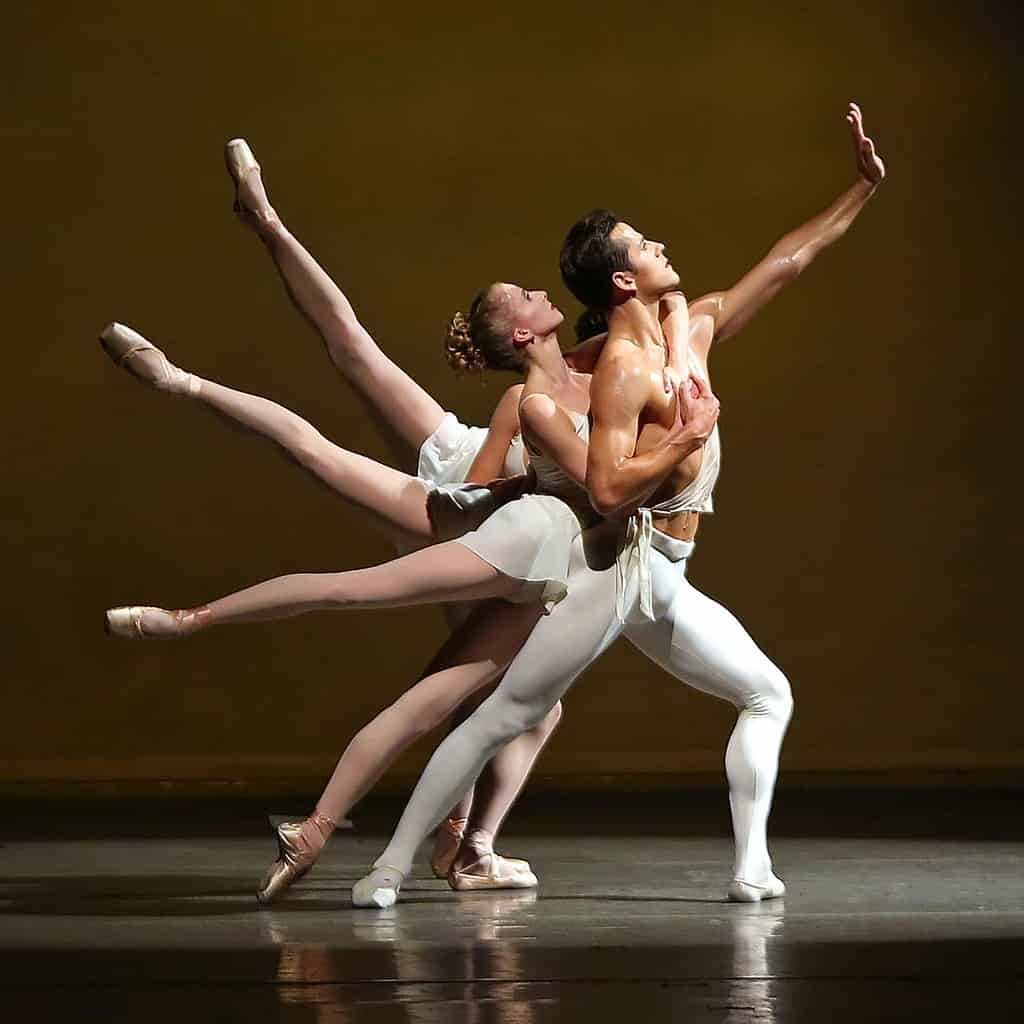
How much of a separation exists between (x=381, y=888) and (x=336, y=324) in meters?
1.34

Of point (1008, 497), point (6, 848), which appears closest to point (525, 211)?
point (1008, 497)

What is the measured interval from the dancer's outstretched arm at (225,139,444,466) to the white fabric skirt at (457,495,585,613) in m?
0.73

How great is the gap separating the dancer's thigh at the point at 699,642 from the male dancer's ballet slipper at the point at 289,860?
753 mm

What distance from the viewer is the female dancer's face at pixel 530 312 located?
13.6 feet

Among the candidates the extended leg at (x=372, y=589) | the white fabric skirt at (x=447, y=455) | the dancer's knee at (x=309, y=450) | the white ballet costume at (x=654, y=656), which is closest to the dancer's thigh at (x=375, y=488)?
the dancer's knee at (x=309, y=450)

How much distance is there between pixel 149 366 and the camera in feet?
14.4

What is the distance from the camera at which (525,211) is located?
669cm

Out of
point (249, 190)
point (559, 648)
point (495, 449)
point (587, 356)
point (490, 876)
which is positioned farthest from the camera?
point (249, 190)

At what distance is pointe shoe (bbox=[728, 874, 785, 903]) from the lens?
3.91 meters

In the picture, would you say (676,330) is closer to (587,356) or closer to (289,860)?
(587,356)

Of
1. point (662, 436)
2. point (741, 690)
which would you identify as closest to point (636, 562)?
point (662, 436)

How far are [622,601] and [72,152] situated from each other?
3.55 m

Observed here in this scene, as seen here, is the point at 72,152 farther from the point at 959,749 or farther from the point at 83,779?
the point at 959,749

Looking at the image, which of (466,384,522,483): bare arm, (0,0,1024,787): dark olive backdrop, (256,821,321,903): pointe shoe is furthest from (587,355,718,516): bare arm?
(0,0,1024,787): dark olive backdrop
